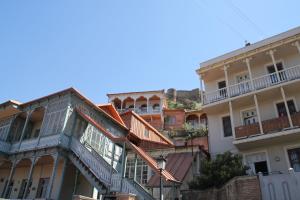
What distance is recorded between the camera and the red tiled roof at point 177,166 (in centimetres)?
1598

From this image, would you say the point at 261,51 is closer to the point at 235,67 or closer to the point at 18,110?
the point at 235,67

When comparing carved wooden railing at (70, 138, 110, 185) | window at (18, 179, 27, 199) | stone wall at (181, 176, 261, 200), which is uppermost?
carved wooden railing at (70, 138, 110, 185)

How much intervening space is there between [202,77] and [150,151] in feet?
24.1

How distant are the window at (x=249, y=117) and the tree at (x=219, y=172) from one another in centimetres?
456

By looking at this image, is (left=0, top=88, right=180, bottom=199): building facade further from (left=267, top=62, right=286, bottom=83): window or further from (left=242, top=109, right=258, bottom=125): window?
(left=267, top=62, right=286, bottom=83): window

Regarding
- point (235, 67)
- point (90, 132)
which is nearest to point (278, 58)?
point (235, 67)

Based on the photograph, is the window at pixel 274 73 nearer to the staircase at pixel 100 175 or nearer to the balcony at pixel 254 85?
the balcony at pixel 254 85

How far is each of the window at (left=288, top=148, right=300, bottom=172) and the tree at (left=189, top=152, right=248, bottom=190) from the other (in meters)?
3.53

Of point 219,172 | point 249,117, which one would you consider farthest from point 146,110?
point 219,172

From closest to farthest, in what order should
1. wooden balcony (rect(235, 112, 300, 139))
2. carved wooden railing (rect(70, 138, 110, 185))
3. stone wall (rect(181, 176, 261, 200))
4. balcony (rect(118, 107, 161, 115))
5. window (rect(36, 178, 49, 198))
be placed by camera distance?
stone wall (rect(181, 176, 261, 200))
carved wooden railing (rect(70, 138, 110, 185))
wooden balcony (rect(235, 112, 300, 139))
window (rect(36, 178, 49, 198))
balcony (rect(118, 107, 161, 115))

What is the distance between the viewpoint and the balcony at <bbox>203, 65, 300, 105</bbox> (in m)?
16.8

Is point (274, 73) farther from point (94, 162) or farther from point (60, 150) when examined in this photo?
point (60, 150)

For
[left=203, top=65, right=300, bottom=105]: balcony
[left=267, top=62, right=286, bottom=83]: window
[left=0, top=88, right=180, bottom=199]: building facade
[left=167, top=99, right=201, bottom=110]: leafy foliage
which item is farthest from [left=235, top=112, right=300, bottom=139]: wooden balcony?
[left=167, top=99, right=201, bottom=110]: leafy foliage

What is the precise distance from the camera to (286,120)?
49.8 ft
